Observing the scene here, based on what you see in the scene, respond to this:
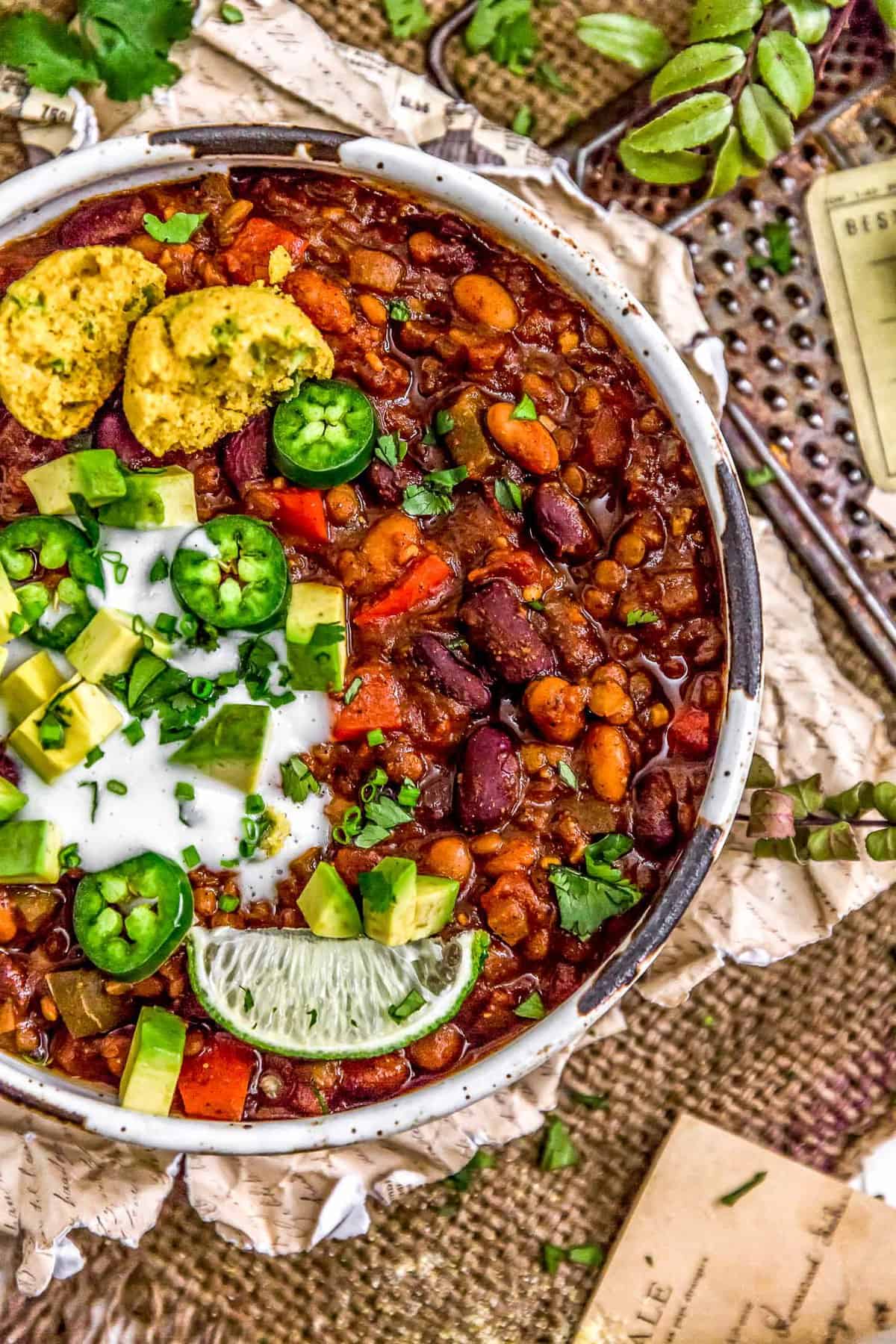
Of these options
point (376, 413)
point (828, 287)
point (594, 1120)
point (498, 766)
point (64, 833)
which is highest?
point (828, 287)

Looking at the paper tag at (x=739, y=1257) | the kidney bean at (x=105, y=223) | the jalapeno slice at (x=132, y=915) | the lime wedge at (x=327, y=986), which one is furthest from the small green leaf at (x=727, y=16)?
the paper tag at (x=739, y=1257)

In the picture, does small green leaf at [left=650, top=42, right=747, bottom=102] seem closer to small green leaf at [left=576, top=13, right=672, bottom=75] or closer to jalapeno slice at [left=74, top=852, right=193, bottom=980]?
small green leaf at [left=576, top=13, right=672, bottom=75]

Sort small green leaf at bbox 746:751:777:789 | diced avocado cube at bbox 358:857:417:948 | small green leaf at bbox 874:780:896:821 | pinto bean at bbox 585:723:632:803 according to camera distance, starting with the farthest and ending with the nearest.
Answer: small green leaf at bbox 746:751:777:789 < small green leaf at bbox 874:780:896:821 < pinto bean at bbox 585:723:632:803 < diced avocado cube at bbox 358:857:417:948

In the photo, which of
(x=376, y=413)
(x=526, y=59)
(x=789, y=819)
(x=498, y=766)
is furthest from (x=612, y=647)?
(x=526, y=59)

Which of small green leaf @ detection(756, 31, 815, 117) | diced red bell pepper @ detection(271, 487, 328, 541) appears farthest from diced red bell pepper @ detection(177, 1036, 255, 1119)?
small green leaf @ detection(756, 31, 815, 117)

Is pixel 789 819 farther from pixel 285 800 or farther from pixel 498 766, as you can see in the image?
pixel 285 800
